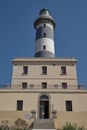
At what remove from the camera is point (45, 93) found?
102 feet

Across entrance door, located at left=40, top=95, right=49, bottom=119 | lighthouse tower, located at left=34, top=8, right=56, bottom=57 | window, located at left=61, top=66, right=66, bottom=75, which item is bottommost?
entrance door, located at left=40, top=95, right=49, bottom=119

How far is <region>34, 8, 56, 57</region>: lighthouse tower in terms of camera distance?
132 ft

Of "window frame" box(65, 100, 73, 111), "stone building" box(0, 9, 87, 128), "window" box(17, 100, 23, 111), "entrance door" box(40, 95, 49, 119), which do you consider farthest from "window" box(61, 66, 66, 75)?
"window" box(17, 100, 23, 111)

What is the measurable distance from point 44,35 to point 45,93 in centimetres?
1337

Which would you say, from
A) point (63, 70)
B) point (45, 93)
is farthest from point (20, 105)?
point (63, 70)

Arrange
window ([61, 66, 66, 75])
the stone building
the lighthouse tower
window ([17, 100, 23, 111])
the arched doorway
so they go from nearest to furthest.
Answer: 1. the stone building
2. window ([17, 100, 23, 111])
3. the arched doorway
4. window ([61, 66, 66, 75])
5. the lighthouse tower

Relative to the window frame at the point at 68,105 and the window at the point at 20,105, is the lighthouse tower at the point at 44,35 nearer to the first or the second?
the window frame at the point at 68,105

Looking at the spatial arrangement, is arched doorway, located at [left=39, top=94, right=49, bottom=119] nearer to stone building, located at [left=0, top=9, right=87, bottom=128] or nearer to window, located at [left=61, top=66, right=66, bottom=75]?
stone building, located at [left=0, top=9, right=87, bottom=128]

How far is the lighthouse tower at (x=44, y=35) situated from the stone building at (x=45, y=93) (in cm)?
402

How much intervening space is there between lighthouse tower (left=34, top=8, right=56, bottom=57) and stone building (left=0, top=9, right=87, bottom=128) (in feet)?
13.2

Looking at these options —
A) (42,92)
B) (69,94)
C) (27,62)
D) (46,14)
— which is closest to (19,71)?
(27,62)

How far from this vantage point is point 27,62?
36.1 metres

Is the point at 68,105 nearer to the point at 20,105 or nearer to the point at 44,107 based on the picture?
the point at 44,107

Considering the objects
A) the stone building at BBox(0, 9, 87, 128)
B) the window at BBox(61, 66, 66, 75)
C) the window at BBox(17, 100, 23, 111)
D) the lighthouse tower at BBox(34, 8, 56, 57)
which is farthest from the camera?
the lighthouse tower at BBox(34, 8, 56, 57)
